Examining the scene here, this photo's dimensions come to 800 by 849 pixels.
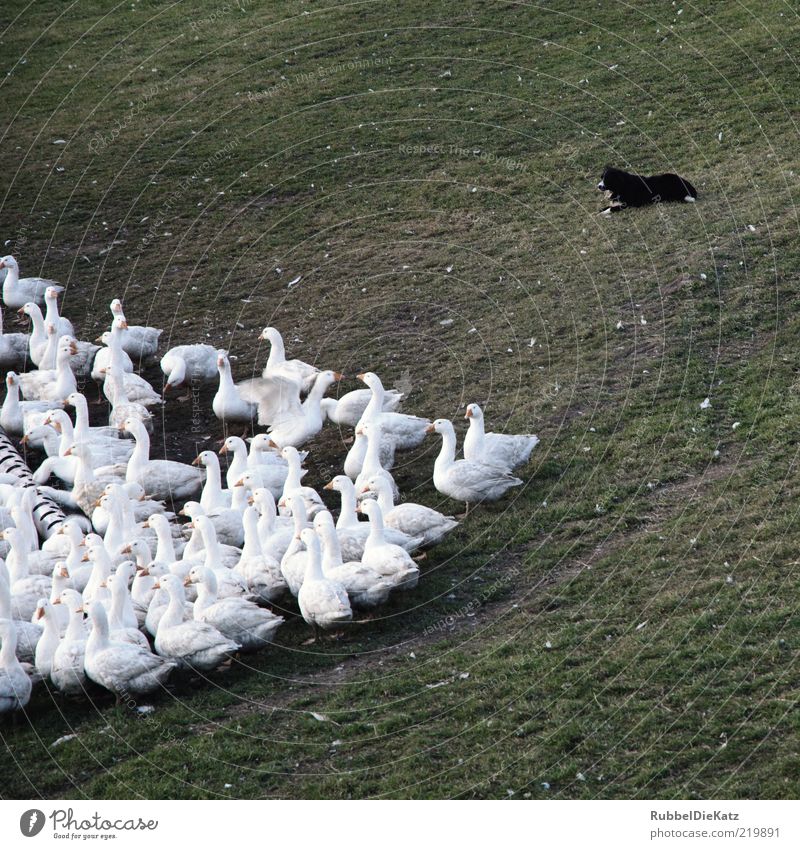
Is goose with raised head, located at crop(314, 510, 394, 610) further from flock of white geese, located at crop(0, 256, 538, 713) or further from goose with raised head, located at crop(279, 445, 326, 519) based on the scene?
goose with raised head, located at crop(279, 445, 326, 519)

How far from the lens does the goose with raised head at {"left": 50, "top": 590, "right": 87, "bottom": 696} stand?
454 inches

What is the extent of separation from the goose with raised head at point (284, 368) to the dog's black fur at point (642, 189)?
6077 mm

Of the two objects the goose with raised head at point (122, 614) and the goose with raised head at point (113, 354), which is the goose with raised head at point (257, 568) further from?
the goose with raised head at point (113, 354)

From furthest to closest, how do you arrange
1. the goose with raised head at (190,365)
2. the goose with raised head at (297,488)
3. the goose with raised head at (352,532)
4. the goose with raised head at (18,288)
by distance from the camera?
the goose with raised head at (18,288), the goose with raised head at (190,365), the goose with raised head at (297,488), the goose with raised head at (352,532)

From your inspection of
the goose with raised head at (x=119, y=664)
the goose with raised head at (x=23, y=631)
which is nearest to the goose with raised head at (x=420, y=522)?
the goose with raised head at (x=119, y=664)

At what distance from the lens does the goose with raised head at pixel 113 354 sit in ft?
55.5

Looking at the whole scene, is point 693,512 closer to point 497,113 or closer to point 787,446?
point 787,446

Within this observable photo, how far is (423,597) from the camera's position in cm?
1265

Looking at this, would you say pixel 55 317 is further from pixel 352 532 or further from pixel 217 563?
pixel 352 532

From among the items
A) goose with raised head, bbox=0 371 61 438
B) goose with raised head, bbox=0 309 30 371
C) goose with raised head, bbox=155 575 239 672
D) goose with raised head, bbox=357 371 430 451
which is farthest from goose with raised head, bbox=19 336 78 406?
goose with raised head, bbox=155 575 239 672

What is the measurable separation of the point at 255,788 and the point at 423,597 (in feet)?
9.64

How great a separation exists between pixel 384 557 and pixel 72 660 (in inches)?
121

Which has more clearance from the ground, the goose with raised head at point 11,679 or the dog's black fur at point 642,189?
the dog's black fur at point 642,189

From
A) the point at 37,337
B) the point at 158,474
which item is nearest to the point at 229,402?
the point at 158,474
